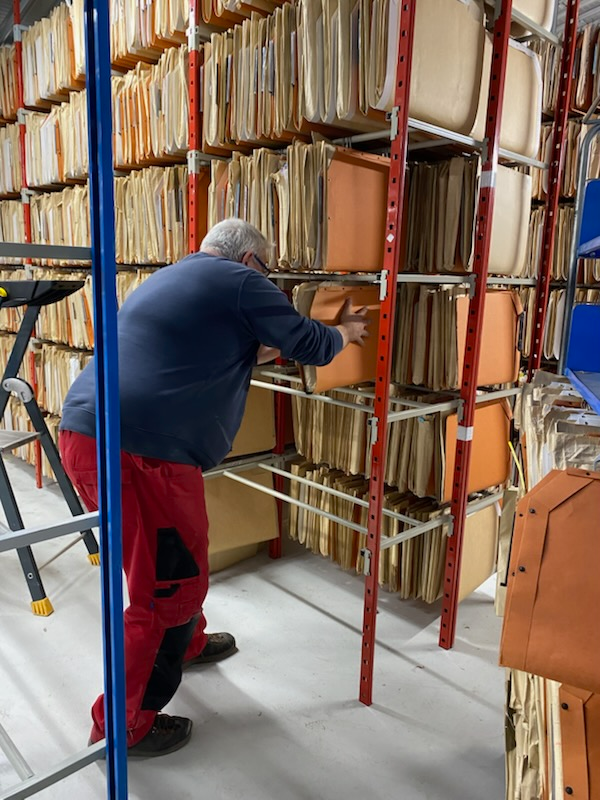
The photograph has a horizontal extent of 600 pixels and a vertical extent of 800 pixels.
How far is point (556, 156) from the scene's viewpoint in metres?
2.18

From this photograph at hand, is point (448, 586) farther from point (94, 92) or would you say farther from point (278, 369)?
point (94, 92)

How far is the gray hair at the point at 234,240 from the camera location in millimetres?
1759

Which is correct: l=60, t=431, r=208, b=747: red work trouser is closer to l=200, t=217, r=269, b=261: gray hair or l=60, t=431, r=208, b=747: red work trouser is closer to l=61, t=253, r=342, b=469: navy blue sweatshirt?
l=61, t=253, r=342, b=469: navy blue sweatshirt

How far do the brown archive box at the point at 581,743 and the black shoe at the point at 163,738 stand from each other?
4.12 feet

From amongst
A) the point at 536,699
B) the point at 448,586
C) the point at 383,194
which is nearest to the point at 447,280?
the point at 383,194

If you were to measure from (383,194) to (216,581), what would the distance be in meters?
1.70

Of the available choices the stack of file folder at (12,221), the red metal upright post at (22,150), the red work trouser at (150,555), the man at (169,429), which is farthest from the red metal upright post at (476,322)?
the stack of file folder at (12,221)

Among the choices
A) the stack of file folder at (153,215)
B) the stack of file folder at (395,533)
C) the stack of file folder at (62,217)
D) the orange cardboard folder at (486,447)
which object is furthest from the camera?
the stack of file folder at (62,217)

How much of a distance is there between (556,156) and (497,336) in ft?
2.27

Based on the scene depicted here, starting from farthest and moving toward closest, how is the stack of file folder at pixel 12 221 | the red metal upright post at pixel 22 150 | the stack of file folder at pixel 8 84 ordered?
the stack of file folder at pixel 12 221 < the stack of file folder at pixel 8 84 < the red metal upright post at pixel 22 150

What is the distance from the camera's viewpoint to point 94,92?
923 millimetres

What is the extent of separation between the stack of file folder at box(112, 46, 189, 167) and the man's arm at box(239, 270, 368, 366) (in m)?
1.10

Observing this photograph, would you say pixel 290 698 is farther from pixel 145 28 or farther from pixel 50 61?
pixel 50 61

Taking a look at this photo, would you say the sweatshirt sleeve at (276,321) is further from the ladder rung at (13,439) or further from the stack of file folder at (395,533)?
the ladder rung at (13,439)
